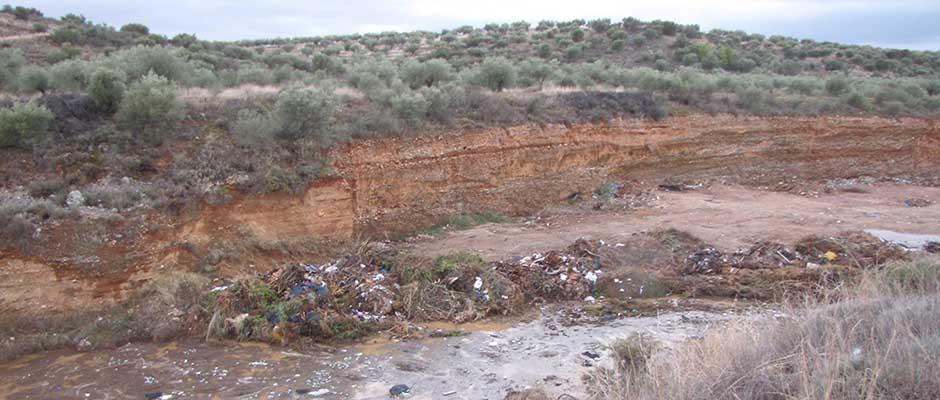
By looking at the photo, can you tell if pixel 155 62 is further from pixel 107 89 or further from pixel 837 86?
pixel 837 86

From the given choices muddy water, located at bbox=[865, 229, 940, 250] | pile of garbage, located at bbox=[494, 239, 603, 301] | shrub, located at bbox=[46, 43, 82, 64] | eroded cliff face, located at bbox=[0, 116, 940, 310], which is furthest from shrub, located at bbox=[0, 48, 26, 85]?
muddy water, located at bbox=[865, 229, 940, 250]

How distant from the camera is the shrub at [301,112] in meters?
11.9

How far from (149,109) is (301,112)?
8.44ft

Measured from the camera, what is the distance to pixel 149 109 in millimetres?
10938

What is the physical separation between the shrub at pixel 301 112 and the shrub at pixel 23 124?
146 inches

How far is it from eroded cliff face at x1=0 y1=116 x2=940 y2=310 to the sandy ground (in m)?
1.09

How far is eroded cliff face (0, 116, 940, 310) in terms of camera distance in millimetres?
9758

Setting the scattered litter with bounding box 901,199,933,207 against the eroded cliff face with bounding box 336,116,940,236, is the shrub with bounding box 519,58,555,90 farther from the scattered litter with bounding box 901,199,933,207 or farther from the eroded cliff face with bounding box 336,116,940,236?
the scattered litter with bounding box 901,199,933,207

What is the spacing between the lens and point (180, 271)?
9531 millimetres

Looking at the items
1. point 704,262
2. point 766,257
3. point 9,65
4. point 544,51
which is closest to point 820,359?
point 704,262

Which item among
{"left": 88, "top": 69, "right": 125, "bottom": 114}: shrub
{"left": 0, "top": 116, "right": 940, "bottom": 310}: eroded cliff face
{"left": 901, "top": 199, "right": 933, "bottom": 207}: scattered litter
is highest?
{"left": 88, "top": 69, "right": 125, "bottom": 114}: shrub

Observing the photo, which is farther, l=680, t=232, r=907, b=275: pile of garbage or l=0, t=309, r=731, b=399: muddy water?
l=680, t=232, r=907, b=275: pile of garbage

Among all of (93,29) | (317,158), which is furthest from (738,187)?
(93,29)

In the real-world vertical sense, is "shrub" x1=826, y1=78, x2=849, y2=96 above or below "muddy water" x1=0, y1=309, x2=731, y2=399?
above
